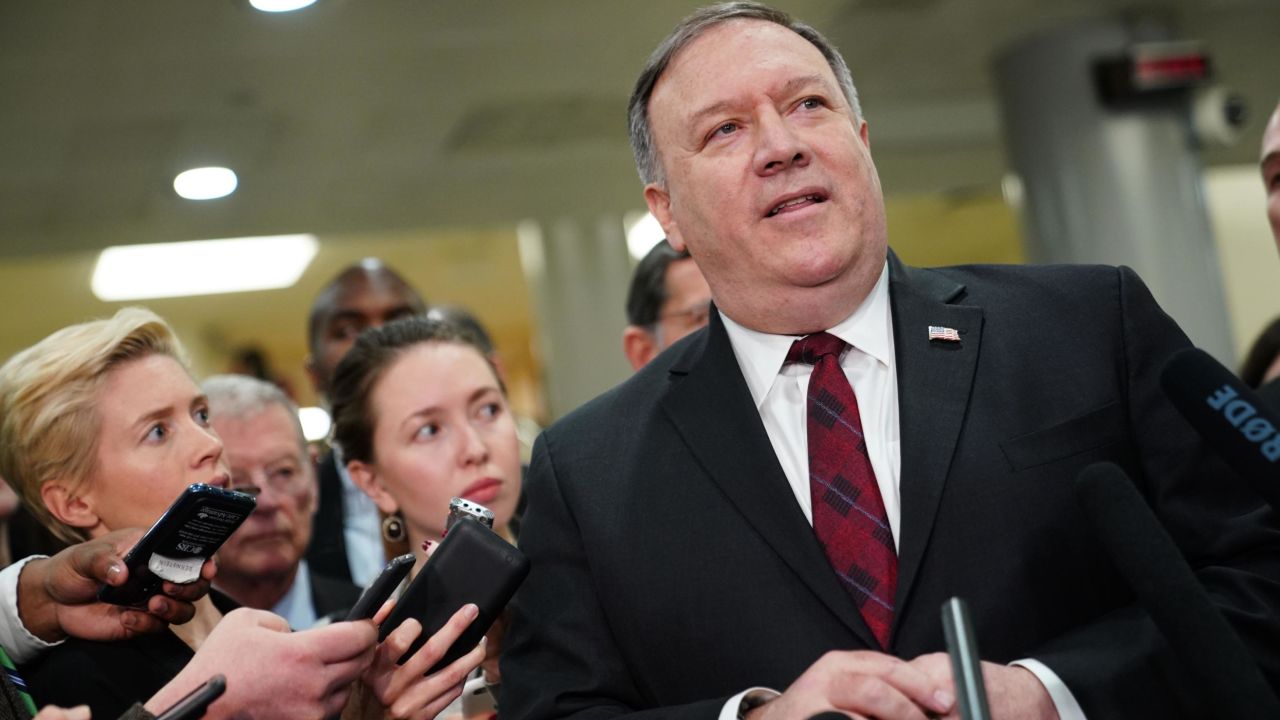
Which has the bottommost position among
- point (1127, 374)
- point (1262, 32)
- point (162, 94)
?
point (1127, 374)

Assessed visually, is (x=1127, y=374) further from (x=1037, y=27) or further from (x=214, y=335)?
(x=214, y=335)

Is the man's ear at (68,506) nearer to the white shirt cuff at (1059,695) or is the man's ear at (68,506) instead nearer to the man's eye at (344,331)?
the white shirt cuff at (1059,695)

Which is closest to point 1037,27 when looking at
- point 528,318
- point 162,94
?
point 162,94

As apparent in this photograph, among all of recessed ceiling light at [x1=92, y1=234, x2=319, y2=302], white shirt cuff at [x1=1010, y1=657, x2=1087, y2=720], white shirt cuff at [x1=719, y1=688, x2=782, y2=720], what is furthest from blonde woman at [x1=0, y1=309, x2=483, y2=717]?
recessed ceiling light at [x1=92, y1=234, x2=319, y2=302]

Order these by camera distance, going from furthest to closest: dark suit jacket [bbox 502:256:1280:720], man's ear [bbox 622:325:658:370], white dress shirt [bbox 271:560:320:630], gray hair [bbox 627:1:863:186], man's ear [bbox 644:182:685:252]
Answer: man's ear [bbox 622:325:658:370] < white dress shirt [bbox 271:560:320:630] < man's ear [bbox 644:182:685:252] < gray hair [bbox 627:1:863:186] < dark suit jacket [bbox 502:256:1280:720]

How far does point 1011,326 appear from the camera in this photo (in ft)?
6.01

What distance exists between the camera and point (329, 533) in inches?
150

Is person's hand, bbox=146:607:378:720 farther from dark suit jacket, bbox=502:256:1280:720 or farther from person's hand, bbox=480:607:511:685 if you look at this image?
person's hand, bbox=480:607:511:685

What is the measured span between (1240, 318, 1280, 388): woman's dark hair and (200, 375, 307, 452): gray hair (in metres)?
2.63

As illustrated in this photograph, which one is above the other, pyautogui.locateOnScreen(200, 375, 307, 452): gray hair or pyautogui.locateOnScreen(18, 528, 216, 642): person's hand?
pyautogui.locateOnScreen(200, 375, 307, 452): gray hair

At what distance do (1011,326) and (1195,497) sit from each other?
0.33 m

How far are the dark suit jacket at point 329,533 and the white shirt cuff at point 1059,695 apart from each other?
2.47m

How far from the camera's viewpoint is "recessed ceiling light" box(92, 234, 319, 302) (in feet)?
33.4

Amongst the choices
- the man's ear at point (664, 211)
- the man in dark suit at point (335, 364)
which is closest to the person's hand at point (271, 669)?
the man's ear at point (664, 211)
